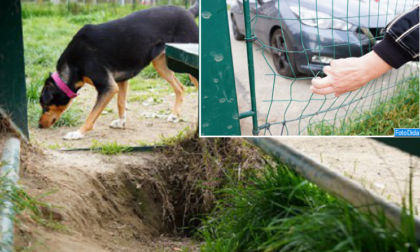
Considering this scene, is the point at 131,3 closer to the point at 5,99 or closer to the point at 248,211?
the point at 5,99

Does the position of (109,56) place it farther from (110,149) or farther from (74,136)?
(110,149)

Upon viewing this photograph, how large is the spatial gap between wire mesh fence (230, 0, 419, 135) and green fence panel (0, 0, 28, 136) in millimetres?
1554

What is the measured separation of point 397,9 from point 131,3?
141 inches

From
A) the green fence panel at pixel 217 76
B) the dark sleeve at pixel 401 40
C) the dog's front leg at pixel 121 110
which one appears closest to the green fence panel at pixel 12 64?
the green fence panel at pixel 217 76

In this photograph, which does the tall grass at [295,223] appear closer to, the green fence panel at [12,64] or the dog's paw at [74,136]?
the green fence panel at [12,64]

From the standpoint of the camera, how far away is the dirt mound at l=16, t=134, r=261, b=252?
12.5 feet

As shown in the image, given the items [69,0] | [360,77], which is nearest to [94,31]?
[69,0]

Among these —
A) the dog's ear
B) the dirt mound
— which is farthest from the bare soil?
the dirt mound

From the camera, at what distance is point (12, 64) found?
4.34 metres

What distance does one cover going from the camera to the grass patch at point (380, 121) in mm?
3773

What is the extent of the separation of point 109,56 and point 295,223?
12.6 ft

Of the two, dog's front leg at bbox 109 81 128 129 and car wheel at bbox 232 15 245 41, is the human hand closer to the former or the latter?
car wheel at bbox 232 15 245 41

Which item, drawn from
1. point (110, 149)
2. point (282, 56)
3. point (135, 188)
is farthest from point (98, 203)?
point (282, 56)

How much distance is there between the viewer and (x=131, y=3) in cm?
648
